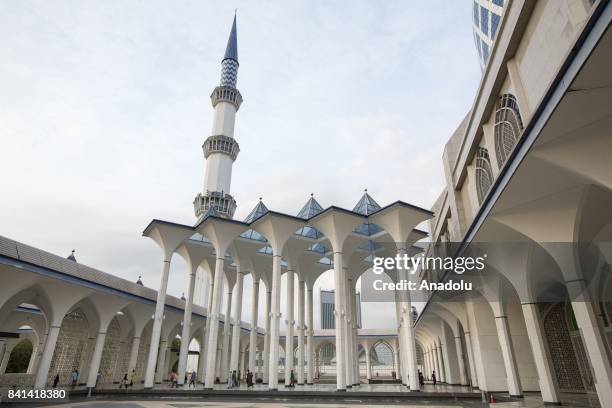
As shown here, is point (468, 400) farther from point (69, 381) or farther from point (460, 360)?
point (69, 381)

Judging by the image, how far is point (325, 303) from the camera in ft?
282

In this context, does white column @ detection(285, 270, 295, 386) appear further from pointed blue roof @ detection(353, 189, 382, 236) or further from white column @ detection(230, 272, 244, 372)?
pointed blue roof @ detection(353, 189, 382, 236)

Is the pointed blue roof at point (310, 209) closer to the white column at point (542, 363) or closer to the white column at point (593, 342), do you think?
the white column at point (542, 363)

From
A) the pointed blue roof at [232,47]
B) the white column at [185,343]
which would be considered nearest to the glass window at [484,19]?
the white column at [185,343]

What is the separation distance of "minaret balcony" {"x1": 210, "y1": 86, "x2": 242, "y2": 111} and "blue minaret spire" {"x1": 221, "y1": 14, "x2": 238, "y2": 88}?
951mm

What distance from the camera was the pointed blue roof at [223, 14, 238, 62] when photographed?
41844mm

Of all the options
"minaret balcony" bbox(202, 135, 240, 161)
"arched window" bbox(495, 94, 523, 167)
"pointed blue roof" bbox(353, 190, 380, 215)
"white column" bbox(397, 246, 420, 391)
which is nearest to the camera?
"arched window" bbox(495, 94, 523, 167)

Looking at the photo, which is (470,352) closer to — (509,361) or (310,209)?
(509,361)

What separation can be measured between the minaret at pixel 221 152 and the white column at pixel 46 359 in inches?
581

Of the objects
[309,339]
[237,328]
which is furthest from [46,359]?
[309,339]

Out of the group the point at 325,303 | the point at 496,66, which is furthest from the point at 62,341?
the point at 325,303

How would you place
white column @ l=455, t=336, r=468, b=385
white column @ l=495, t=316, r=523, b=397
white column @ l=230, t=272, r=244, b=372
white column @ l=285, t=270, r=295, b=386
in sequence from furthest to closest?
1. white column @ l=230, t=272, r=244, b=372
2. white column @ l=455, t=336, r=468, b=385
3. white column @ l=285, t=270, r=295, b=386
4. white column @ l=495, t=316, r=523, b=397

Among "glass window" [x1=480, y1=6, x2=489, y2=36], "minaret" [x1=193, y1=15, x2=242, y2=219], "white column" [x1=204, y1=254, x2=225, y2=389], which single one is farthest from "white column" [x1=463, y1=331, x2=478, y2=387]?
"minaret" [x1=193, y1=15, x2=242, y2=219]

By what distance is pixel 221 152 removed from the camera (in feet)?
115
